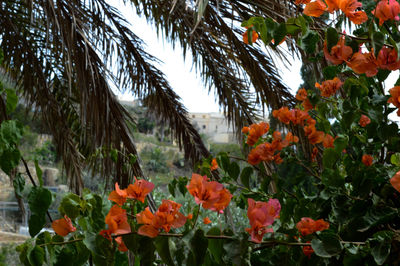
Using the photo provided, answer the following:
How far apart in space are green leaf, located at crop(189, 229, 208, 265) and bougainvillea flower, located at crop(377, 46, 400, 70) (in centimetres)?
43

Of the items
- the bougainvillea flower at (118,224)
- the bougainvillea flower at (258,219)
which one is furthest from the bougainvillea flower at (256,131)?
the bougainvillea flower at (118,224)

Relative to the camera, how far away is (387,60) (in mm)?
799

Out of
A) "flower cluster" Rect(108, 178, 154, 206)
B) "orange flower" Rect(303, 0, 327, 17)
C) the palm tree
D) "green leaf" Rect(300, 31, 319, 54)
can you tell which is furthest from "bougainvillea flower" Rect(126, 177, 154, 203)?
the palm tree

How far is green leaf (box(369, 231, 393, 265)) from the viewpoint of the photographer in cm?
71

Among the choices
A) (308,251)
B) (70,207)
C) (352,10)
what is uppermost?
(352,10)

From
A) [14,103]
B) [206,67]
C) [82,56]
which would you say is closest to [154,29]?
[206,67]

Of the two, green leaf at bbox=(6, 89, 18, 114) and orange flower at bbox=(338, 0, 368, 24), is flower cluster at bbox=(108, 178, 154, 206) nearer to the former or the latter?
green leaf at bbox=(6, 89, 18, 114)

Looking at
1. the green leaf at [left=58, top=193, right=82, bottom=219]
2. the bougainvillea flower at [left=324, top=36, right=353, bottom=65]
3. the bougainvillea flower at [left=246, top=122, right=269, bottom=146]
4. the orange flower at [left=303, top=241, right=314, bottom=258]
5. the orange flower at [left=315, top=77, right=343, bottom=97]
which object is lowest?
the orange flower at [left=303, top=241, right=314, bottom=258]

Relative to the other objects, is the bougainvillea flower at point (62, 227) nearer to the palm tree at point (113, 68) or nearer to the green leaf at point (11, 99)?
the green leaf at point (11, 99)

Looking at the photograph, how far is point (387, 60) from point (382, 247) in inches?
12.3

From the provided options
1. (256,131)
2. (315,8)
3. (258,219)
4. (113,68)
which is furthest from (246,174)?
(113,68)

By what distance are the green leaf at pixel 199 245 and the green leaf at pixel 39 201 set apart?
211 millimetres

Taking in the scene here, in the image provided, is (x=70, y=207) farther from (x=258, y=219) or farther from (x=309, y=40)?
(x=309, y=40)

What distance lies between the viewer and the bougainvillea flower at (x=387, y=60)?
0.79 meters
